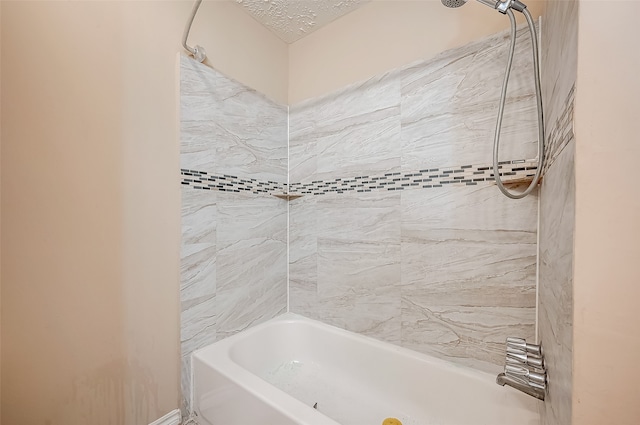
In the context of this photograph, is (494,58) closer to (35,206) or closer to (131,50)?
(131,50)

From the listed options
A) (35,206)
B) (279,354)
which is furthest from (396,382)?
(35,206)

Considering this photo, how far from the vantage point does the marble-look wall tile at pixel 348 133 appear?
145 centimetres

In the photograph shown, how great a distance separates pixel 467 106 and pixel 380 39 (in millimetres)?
642

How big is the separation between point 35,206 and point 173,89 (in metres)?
0.72

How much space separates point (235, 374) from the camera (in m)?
1.17

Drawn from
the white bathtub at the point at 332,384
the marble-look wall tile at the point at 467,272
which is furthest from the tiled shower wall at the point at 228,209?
the marble-look wall tile at the point at 467,272

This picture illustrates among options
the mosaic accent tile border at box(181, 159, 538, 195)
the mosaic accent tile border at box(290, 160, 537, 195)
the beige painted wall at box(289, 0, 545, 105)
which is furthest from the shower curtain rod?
the mosaic accent tile border at box(290, 160, 537, 195)

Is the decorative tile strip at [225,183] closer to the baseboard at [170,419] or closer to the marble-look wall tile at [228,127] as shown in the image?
the marble-look wall tile at [228,127]

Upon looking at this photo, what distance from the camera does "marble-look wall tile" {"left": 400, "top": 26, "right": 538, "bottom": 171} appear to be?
111cm

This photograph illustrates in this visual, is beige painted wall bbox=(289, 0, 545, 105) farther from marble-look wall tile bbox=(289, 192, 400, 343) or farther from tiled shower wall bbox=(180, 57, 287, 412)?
marble-look wall tile bbox=(289, 192, 400, 343)

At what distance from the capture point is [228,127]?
4.87ft

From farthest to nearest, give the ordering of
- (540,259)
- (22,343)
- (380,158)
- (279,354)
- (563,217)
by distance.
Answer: (279,354)
(380,158)
(540,259)
(22,343)
(563,217)

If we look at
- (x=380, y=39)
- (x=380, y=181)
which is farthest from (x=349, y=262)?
(x=380, y=39)

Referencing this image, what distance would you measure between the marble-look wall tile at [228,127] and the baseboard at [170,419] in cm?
117
